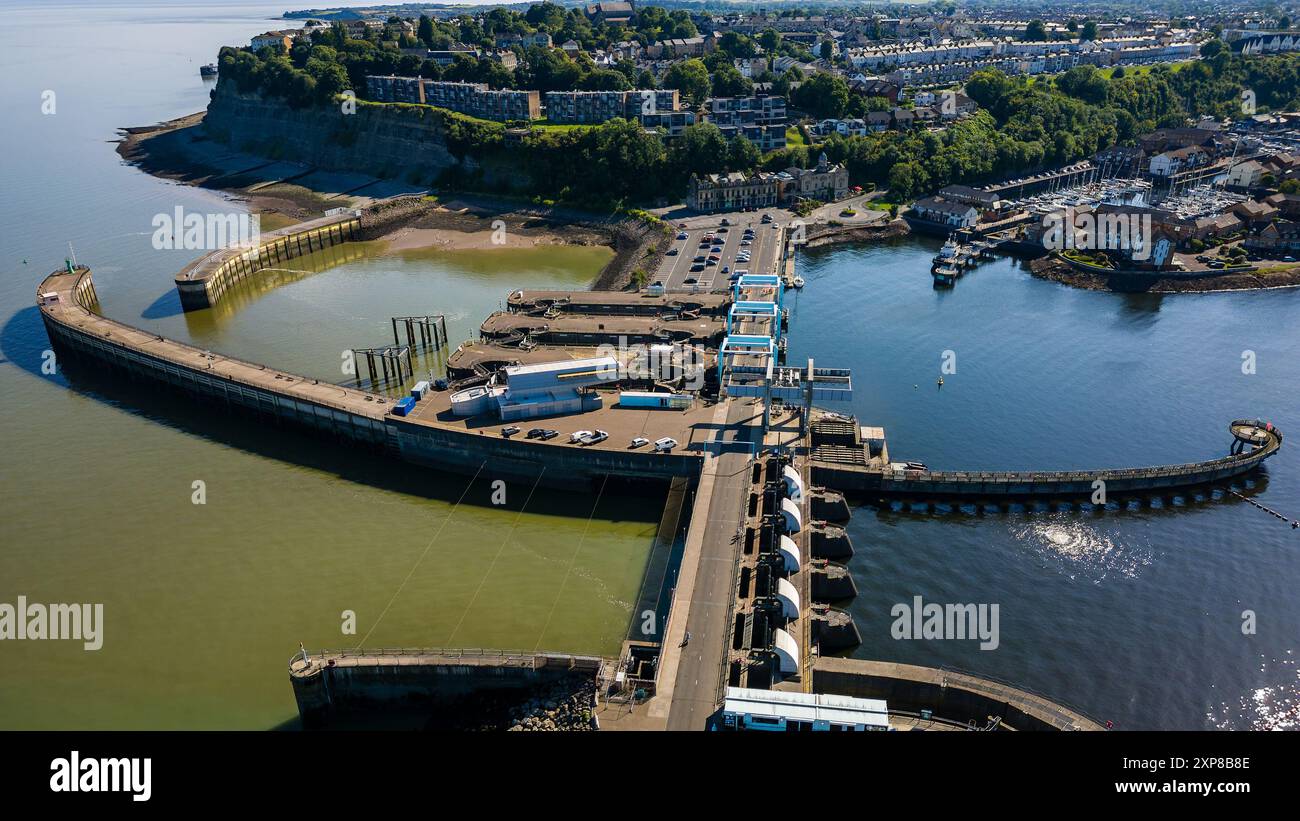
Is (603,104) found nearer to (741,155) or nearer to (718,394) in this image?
(741,155)

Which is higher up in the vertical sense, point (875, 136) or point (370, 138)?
point (370, 138)

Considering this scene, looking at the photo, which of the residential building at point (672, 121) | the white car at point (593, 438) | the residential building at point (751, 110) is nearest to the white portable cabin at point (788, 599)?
the white car at point (593, 438)

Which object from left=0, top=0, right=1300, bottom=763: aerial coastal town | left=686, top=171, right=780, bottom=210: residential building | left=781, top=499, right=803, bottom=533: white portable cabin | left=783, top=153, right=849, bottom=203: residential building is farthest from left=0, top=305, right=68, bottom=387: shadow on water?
left=783, top=153, right=849, bottom=203: residential building

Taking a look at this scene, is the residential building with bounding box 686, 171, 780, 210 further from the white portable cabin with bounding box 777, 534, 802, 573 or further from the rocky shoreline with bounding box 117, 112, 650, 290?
the white portable cabin with bounding box 777, 534, 802, 573

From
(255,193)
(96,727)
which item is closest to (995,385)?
(96,727)

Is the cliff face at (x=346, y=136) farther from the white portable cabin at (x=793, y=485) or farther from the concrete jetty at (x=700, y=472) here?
the white portable cabin at (x=793, y=485)

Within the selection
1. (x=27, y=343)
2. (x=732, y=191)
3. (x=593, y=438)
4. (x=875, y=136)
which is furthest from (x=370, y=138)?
(x=593, y=438)
